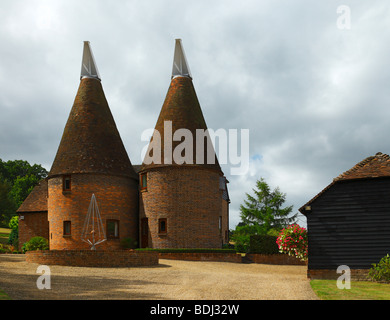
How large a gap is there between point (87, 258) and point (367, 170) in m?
12.5

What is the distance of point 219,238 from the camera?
3067cm

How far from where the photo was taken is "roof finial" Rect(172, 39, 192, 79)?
109 feet

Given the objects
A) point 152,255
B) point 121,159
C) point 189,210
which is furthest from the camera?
point 121,159

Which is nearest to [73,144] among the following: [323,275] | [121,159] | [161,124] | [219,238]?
[121,159]

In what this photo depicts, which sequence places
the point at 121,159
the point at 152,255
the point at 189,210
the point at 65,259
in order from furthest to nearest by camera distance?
the point at 121,159 < the point at 189,210 < the point at 152,255 < the point at 65,259

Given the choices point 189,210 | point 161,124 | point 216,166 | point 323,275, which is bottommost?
point 323,275

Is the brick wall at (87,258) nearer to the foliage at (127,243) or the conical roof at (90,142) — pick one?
the foliage at (127,243)

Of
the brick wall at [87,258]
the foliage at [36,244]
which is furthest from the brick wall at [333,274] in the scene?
the foliage at [36,244]

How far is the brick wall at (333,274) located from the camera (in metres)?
18.4

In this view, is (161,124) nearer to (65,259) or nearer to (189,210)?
(189,210)

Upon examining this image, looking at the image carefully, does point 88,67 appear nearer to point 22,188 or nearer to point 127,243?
point 127,243

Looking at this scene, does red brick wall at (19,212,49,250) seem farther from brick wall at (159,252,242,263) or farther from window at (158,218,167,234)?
brick wall at (159,252,242,263)

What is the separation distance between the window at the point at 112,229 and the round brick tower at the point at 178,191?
1721mm
